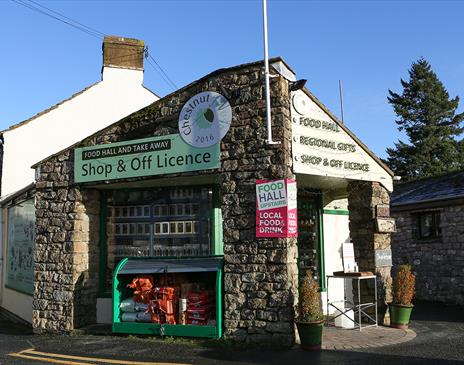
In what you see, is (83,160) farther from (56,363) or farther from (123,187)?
(56,363)

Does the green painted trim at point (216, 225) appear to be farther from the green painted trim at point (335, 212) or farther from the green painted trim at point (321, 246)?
the green painted trim at point (335, 212)

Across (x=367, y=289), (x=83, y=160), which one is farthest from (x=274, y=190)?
(x=83, y=160)

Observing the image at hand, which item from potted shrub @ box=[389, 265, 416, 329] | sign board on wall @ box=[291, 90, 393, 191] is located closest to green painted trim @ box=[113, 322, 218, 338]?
sign board on wall @ box=[291, 90, 393, 191]

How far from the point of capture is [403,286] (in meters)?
9.88

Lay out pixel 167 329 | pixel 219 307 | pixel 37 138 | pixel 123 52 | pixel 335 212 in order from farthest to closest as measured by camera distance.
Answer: pixel 123 52, pixel 37 138, pixel 335 212, pixel 167 329, pixel 219 307

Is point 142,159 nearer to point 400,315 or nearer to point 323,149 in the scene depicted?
point 323,149

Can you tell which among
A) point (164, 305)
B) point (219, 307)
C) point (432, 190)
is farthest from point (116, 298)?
point (432, 190)

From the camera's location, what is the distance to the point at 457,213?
48.6ft

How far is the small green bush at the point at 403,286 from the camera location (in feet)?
32.3

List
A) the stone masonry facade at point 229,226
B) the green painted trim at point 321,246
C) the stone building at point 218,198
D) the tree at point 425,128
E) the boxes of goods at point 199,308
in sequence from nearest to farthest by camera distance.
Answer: the stone masonry facade at point 229,226, the stone building at point 218,198, the boxes of goods at point 199,308, the green painted trim at point 321,246, the tree at point 425,128

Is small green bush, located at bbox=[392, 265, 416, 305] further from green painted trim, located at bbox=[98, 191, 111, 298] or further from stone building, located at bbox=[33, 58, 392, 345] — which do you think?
green painted trim, located at bbox=[98, 191, 111, 298]

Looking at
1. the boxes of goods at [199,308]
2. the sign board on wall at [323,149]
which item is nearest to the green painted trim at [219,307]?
the boxes of goods at [199,308]

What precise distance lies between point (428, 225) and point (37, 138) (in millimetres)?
12991

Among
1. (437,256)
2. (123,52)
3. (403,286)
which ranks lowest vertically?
(403,286)
